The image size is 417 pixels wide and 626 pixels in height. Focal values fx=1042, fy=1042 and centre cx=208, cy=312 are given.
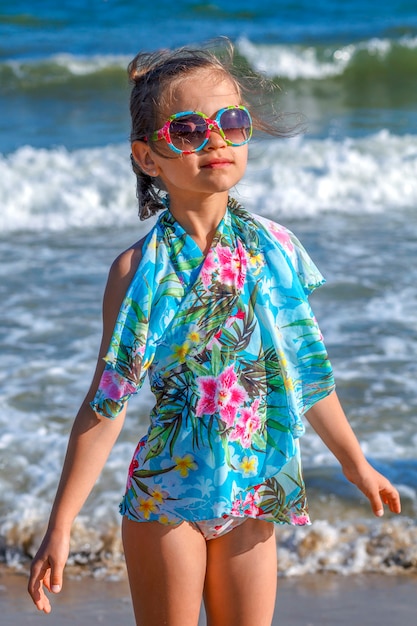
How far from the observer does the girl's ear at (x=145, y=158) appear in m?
2.19

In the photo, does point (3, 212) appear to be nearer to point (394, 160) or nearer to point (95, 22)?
point (394, 160)

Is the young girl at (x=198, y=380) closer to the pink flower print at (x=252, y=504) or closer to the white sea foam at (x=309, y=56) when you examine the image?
the pink flower print at (x=252, y=504)

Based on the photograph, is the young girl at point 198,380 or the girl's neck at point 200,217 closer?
the young girl at point 198,380

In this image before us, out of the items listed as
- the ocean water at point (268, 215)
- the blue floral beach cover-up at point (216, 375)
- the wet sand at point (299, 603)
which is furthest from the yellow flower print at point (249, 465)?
the wet sand at point (299, 603)

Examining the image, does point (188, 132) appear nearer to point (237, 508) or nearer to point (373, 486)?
point (237, 508)

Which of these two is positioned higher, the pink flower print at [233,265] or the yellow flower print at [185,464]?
the pink flower print at [233,265]

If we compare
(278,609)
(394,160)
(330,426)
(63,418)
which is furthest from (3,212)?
(330,426)

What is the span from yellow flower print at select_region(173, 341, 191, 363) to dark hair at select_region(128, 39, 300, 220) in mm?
366

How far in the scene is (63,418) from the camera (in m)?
4.58

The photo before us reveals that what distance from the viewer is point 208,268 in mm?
2111

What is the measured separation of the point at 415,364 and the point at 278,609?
2.17 m

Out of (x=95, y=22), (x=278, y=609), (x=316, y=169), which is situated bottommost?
(x=278, y=609)

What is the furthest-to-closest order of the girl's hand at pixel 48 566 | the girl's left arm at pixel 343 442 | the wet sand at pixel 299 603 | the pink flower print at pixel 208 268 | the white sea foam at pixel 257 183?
1. the white sea foam at pixel 257 183
2. the wet sand at pixel 299 603
3. the girl's left arm at pixel 343 442
4. the pink flower print at pixel 208 268
5. the girl's hand at pixel 48 566

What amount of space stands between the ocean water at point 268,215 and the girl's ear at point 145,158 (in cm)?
30
